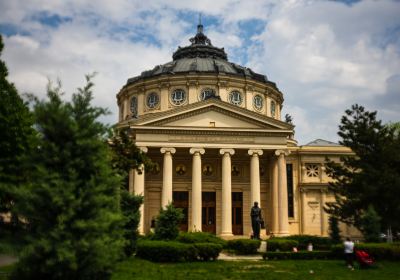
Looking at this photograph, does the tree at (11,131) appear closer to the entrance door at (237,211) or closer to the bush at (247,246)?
the bush at (247,246)

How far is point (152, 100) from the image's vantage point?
60281 millimetres

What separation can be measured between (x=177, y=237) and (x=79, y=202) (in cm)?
2045

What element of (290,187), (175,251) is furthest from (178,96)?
(175,251)

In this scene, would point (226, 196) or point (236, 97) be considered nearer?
point (226, 196)

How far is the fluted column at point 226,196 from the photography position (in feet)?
152

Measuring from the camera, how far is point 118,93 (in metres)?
67.6

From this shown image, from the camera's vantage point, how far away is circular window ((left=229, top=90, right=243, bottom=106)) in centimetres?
5928

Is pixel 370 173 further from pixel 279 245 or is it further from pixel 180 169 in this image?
pixel 180 169

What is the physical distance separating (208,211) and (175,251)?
26.5 metres

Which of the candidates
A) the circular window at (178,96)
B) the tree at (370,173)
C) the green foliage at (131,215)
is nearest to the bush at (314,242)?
the tree at (370,173)

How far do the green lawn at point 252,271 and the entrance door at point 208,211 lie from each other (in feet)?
83.6

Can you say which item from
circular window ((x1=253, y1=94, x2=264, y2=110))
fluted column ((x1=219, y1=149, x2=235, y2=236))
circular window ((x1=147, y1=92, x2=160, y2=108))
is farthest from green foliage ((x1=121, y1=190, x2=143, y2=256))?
circular window ((x1=253, y1=94, x2=264, y2=110))

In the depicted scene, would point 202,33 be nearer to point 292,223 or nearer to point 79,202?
point 292,223

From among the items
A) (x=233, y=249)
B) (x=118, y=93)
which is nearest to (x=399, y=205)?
(x=233, y=249)
